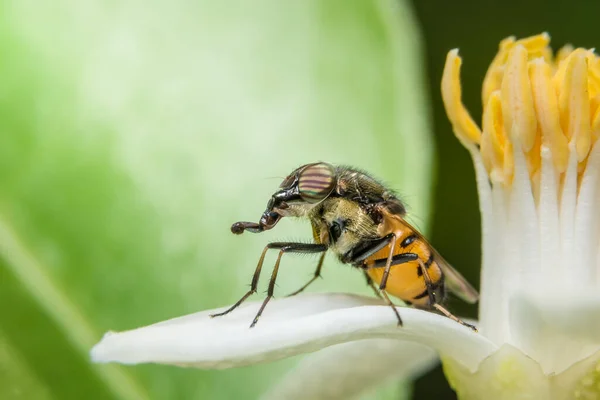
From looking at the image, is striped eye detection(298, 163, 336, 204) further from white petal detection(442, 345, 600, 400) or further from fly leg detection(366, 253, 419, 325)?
white petal detection(442, 345, 600, 400)

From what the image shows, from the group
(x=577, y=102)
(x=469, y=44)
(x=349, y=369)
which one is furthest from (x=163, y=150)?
(x=469, y=44)

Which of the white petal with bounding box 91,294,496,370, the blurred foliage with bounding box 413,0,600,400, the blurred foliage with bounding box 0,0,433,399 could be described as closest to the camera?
the white petal with bounding box 91,294,496,370

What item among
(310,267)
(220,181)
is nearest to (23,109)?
(220,181)

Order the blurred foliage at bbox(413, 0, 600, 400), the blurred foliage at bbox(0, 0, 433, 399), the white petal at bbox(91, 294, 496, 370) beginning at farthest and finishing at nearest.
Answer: the blurred foliage at bbox(413, 0, 600, 400), the blurred foliage at bbox(0, 0, 433, 399), the white petal at bbox(91, 294, 496, 370)

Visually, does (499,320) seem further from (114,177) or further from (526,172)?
(114,177)

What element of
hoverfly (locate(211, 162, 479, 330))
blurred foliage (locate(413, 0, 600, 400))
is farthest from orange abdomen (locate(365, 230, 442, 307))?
blurred foliage (locate(413, 0, 600, 400))
